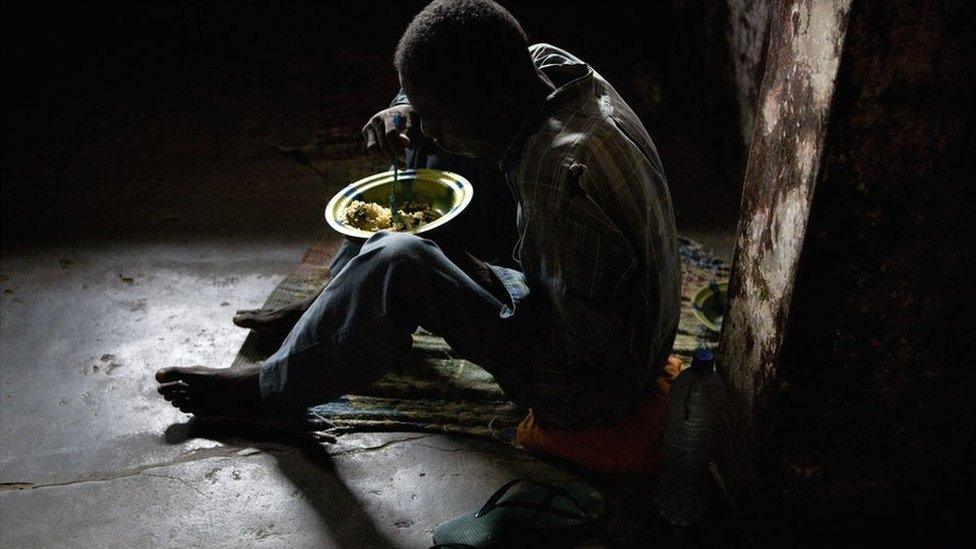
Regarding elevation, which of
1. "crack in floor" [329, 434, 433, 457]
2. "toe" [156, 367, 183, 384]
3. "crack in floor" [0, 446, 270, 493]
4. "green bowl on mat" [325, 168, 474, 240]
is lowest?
"crack in floor" [0, 446, 270, 493]

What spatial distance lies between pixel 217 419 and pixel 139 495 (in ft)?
0.96

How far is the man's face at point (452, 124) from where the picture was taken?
5.68 ft

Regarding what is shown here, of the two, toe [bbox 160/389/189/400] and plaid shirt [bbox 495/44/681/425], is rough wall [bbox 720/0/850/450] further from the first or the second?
toe [bbox 160/389/189/400]

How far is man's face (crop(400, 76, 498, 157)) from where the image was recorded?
5.68 feet

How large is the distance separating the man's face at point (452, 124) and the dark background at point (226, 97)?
70.7 inches

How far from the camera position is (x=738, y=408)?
6.39 feet

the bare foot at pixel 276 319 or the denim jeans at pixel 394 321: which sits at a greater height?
the denim jeans at pixel 394 321

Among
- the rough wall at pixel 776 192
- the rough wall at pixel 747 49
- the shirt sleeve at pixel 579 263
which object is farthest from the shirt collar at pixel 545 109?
the rough wall at pixel 747 49

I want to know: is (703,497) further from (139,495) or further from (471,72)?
(139,495)

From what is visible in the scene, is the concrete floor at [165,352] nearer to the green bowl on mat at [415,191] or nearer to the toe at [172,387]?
the toe at [172,387]

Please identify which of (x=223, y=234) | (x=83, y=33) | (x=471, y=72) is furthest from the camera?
(x=83, y=33)

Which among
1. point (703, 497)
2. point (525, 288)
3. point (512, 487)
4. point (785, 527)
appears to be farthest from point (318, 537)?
point (785, 527)

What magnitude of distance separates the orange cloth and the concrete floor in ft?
0.29

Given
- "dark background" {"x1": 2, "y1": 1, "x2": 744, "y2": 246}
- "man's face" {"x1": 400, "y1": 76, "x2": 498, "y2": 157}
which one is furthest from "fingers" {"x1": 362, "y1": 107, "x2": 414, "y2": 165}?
"dark background" {"x1": 2, "y1": 1, "x2": 744, "y2": 246}
